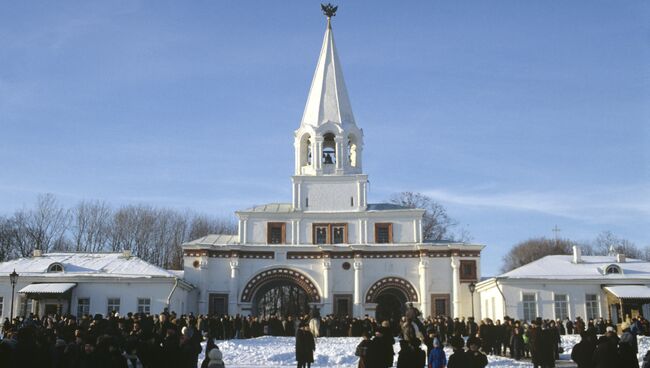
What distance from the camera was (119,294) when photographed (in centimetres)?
3772

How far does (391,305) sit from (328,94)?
1280cm

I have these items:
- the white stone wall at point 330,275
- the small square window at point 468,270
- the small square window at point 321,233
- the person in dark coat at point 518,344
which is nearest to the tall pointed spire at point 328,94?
the small square window at point 321,233

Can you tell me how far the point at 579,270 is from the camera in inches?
1486

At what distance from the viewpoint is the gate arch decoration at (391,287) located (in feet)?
133

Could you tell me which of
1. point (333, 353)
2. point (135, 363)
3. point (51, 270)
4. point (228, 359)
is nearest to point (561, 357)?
point (333, 353)

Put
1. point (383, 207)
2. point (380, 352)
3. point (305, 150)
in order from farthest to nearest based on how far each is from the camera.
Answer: point (305, 150), point (383, 207), point (380, 352)

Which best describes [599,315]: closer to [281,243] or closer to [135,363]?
[281,243]

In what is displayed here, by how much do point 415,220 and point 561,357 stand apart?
57.9 feet

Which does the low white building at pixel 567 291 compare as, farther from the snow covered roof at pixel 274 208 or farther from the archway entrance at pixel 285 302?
the archway entrance at pixel 285 302

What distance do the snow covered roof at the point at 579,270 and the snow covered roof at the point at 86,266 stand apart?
18.1 meters

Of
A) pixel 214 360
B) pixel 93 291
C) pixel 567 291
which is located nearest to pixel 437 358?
pixel 214 360

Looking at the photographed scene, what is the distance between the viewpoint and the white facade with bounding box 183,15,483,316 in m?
40.2

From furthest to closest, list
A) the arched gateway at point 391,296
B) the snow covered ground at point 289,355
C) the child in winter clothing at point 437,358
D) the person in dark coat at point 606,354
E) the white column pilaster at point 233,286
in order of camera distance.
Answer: the arched gateway at point 391,296 → the white column pilaster at point 233,286 → the snow covered ground at point 289,355 → the child in winter clothing at point 437,358 → the person in dark coat at point 606,354

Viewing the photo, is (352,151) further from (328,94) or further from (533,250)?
(533,250)
